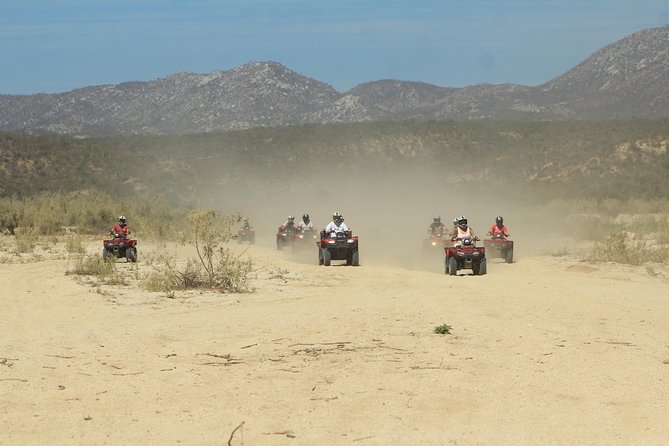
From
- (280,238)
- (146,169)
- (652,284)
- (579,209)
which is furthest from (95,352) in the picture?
(146,169)

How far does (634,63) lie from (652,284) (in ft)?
A: 405

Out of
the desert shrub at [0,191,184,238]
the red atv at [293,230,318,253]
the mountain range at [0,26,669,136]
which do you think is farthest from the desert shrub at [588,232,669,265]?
the mountain range at [0,26,669,136]

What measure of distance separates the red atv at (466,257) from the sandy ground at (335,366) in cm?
365

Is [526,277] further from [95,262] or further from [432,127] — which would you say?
[432,127]

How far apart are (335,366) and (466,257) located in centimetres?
1101

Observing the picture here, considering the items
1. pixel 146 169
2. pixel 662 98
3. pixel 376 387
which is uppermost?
pixel 662 98

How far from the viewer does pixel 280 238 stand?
31094 mm

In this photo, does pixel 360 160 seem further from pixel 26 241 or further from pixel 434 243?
pixel 26 241

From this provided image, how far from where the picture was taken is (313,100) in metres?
153

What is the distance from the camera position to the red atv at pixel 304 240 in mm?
28812

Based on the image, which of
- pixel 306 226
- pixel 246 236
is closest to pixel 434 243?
pixel 306 226

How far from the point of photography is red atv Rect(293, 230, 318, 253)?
28.8 m

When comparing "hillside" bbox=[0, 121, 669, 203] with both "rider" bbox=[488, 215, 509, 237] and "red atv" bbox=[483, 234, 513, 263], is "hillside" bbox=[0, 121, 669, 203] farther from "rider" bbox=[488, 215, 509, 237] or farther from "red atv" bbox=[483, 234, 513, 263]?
"red atv" bbox=[483, 234, 513, 263]

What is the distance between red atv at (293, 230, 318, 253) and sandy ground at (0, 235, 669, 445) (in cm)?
1208
